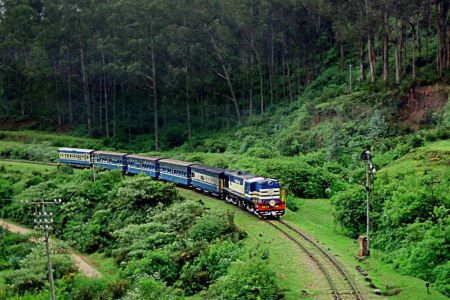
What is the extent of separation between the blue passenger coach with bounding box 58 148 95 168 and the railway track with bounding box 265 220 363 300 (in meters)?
33.3

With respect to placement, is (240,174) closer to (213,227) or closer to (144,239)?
(213,227)

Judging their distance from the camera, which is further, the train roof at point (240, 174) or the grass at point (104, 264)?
the train roof at point (240, 174)

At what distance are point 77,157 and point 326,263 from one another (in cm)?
4313

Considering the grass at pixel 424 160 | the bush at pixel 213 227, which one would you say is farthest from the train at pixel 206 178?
the grass at pixel 424 160

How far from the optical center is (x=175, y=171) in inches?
1945

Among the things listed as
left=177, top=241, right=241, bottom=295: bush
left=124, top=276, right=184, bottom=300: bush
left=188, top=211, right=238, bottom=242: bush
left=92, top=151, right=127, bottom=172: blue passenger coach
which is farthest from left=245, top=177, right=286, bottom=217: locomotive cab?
left=92, top=151, right=127, bottom=172: blue passenger coach

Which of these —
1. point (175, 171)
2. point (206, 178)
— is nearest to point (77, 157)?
point (175, 171)

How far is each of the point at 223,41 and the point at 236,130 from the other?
12.2 metres

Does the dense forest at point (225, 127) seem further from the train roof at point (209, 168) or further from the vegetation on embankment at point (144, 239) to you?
the train roof at point (209, 168)

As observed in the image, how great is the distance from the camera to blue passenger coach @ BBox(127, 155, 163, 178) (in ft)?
172

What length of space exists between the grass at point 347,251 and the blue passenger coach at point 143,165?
15994 millimetres

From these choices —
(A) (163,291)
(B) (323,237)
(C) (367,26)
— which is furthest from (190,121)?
(A) (163,291)

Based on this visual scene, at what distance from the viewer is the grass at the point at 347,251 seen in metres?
23.1

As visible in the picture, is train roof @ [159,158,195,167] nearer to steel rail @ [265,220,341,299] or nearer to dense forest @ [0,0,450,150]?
steel rail @ [265,220,341,299]
